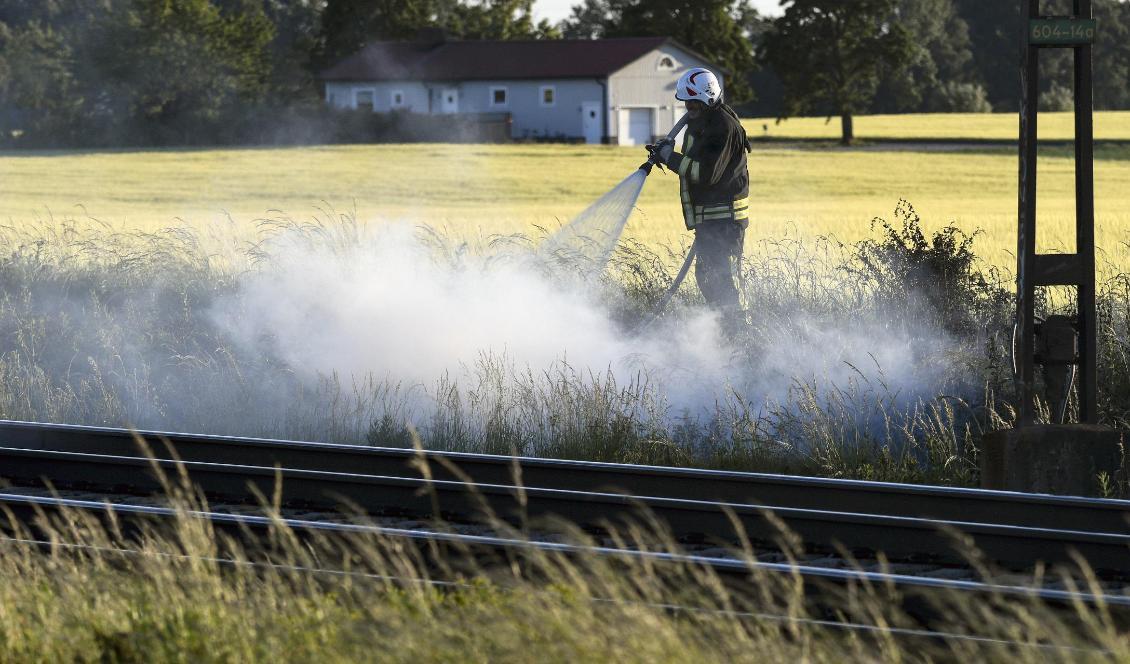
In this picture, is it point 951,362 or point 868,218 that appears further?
point 868,218

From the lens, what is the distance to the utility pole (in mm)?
7465

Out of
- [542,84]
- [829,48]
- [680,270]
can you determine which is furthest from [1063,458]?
[542,84]

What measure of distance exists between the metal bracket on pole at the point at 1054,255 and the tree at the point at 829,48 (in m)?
60.1

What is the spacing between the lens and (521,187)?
38531 mm

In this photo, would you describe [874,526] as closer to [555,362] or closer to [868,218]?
[555,362]

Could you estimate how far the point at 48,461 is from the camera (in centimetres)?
817

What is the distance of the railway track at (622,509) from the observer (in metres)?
5.63

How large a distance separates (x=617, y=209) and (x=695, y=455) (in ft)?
12.5

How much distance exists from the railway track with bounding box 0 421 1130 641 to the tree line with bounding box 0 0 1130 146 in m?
47.3

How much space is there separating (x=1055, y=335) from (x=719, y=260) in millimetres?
3734

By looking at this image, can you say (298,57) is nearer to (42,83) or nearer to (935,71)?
(42,83)

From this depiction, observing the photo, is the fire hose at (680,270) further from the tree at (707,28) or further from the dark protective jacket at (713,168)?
the tree at (707,28)

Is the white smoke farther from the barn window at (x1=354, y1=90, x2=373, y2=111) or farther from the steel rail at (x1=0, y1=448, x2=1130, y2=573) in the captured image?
the barn window at (x1=354, y1=90, x2=373, y2=111)

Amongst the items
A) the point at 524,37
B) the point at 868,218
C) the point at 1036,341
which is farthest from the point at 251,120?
the point at 1036,341
